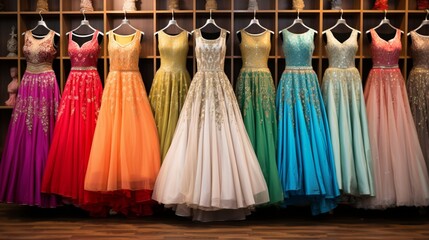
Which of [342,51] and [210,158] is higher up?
[342,51]

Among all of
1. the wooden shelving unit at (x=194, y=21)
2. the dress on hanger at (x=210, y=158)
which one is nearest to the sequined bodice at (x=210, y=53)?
the dress on hanger at (x=210, y=158)

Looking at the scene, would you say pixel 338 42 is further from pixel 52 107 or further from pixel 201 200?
pixel 52 107

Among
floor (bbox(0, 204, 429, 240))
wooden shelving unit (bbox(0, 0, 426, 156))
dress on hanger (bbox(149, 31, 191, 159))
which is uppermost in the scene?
wooden shelving unit (bbox(0, 0, 426, 156))

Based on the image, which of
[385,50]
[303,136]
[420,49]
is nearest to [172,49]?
[303,136]

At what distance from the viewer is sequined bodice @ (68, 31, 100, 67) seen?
12.6ft

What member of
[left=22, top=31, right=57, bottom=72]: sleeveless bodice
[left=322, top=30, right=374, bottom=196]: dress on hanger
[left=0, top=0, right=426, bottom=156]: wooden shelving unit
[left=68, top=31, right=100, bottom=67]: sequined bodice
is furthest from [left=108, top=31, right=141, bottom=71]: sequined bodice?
[left=322, top=30, right=374, bottom=196]: dress on hanger

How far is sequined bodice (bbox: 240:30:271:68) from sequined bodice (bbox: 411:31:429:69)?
1164mm

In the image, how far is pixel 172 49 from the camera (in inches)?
153

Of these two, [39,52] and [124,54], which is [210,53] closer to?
[124,54]

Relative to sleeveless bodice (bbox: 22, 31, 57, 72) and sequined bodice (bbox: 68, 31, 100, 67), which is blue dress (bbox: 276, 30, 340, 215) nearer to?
sequined bodice (bbox: 68, 31, 100, 67)

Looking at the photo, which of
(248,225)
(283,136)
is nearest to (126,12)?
(283,136)

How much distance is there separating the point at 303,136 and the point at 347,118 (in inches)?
15.5

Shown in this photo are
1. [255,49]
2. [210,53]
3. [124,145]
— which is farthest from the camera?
[255,49]

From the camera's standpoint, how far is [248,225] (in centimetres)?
356
